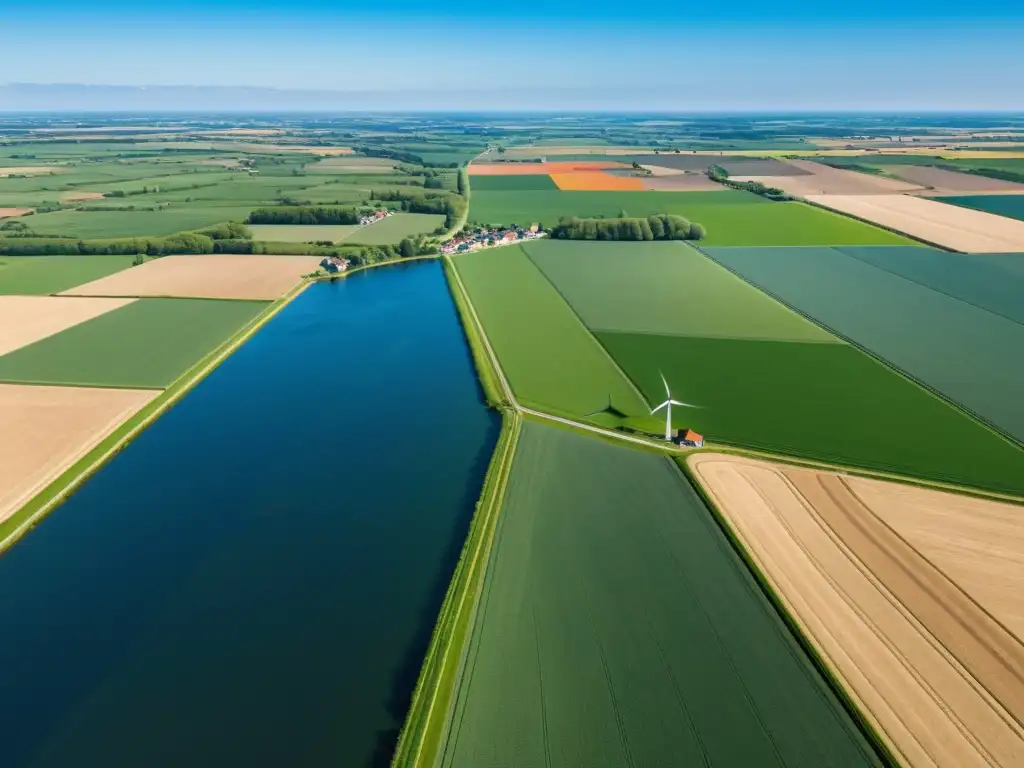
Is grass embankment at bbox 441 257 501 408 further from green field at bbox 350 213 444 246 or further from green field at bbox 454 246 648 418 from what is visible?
green field at bbox 350 213 444 246

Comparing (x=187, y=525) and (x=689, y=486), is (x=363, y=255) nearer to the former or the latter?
(x=187, y=525)

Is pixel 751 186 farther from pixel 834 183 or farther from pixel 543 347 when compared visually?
pixel 543 347

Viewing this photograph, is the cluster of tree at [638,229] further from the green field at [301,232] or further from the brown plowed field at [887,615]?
the brown plowed field at [887,615]

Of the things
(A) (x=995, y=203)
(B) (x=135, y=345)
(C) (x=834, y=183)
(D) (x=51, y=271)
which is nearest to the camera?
(B) (x=135, y=345)

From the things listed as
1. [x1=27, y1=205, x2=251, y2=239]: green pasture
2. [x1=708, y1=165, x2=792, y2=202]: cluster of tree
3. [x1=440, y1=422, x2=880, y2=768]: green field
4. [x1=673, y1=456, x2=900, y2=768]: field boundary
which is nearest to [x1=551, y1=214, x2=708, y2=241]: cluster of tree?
[x1=708, y1=165, x2=792, y2=202]: cluster of tree

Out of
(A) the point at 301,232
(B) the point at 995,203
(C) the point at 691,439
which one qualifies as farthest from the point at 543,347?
(B) the point at 995,203
